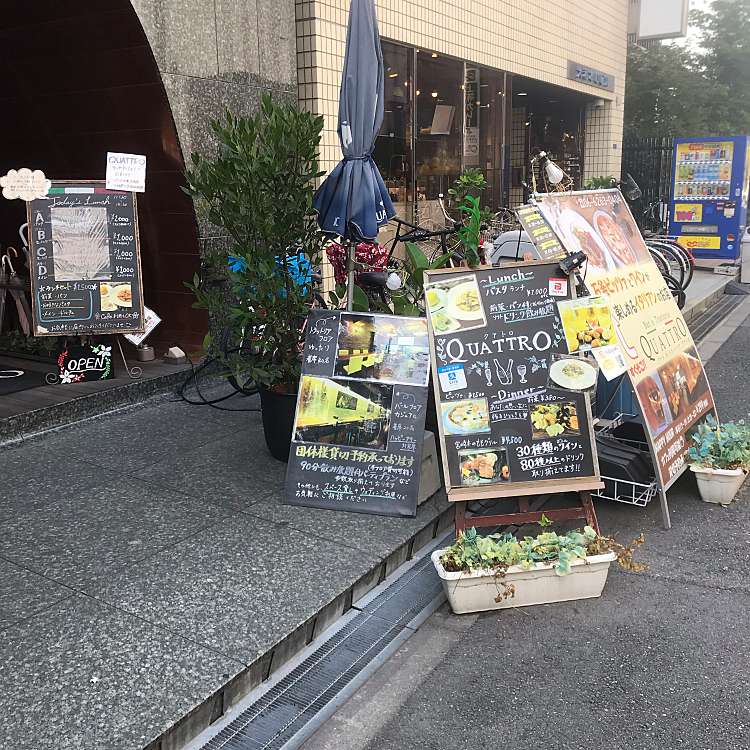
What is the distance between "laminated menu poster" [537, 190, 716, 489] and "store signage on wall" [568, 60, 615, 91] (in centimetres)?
986

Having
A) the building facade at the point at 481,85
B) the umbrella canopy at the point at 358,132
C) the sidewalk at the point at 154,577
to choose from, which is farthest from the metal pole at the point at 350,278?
the building facade at the point at 481,85

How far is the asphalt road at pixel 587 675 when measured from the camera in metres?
2.84

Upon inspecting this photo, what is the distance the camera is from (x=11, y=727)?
263 cm

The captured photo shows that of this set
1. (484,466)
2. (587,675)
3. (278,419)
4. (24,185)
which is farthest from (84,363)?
(587,675)

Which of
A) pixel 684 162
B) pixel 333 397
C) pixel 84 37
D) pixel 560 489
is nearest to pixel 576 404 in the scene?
pixel 560 489

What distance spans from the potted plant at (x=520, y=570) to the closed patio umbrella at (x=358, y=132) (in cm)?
203

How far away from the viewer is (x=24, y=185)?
5906 mm

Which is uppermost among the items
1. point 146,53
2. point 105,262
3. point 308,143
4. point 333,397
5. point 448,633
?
→ point 146,53

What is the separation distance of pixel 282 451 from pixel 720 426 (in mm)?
2883

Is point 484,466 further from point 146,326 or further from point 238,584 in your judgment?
point 146,326

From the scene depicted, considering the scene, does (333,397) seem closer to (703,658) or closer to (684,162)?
(703,658)

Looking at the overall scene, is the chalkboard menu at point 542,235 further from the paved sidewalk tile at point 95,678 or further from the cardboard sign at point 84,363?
the cardboard sign at point 84,363

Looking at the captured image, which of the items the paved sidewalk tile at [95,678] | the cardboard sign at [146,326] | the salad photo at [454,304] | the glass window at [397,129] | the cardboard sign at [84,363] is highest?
the glass window at [397,129]

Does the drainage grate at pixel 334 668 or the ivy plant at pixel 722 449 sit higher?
the ivy plant at pixel 722 449
